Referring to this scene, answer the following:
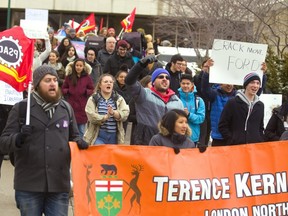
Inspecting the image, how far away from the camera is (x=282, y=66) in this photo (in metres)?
13.0

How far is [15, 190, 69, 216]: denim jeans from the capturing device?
5859 millimetres

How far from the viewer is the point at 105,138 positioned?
8.81 m

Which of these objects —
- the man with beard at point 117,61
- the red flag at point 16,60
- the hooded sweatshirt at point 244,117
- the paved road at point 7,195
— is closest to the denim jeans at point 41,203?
the red flag at point 16,60

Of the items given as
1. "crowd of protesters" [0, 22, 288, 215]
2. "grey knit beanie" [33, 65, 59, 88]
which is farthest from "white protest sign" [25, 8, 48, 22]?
"grey knit beanie" [33, 65, 59, 88]

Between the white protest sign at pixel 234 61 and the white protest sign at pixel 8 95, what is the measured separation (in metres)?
3.18

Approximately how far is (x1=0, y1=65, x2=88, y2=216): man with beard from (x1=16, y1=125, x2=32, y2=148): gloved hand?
2.1 inches

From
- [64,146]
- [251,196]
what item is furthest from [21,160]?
[251,196]

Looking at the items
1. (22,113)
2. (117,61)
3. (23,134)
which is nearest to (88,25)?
(117,61)

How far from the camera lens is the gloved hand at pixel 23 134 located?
5.59 meters

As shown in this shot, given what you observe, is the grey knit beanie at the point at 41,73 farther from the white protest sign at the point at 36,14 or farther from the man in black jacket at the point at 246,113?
the white protest sign at the point at 36,14

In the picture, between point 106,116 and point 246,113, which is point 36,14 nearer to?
point 106,116

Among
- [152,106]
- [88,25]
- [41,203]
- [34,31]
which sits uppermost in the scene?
[34,31]

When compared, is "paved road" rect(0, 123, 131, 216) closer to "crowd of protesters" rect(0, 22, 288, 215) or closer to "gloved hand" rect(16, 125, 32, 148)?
"crowd of protesters" rect(0, 22, 288, 215)

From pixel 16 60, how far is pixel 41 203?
1352 millimetres
